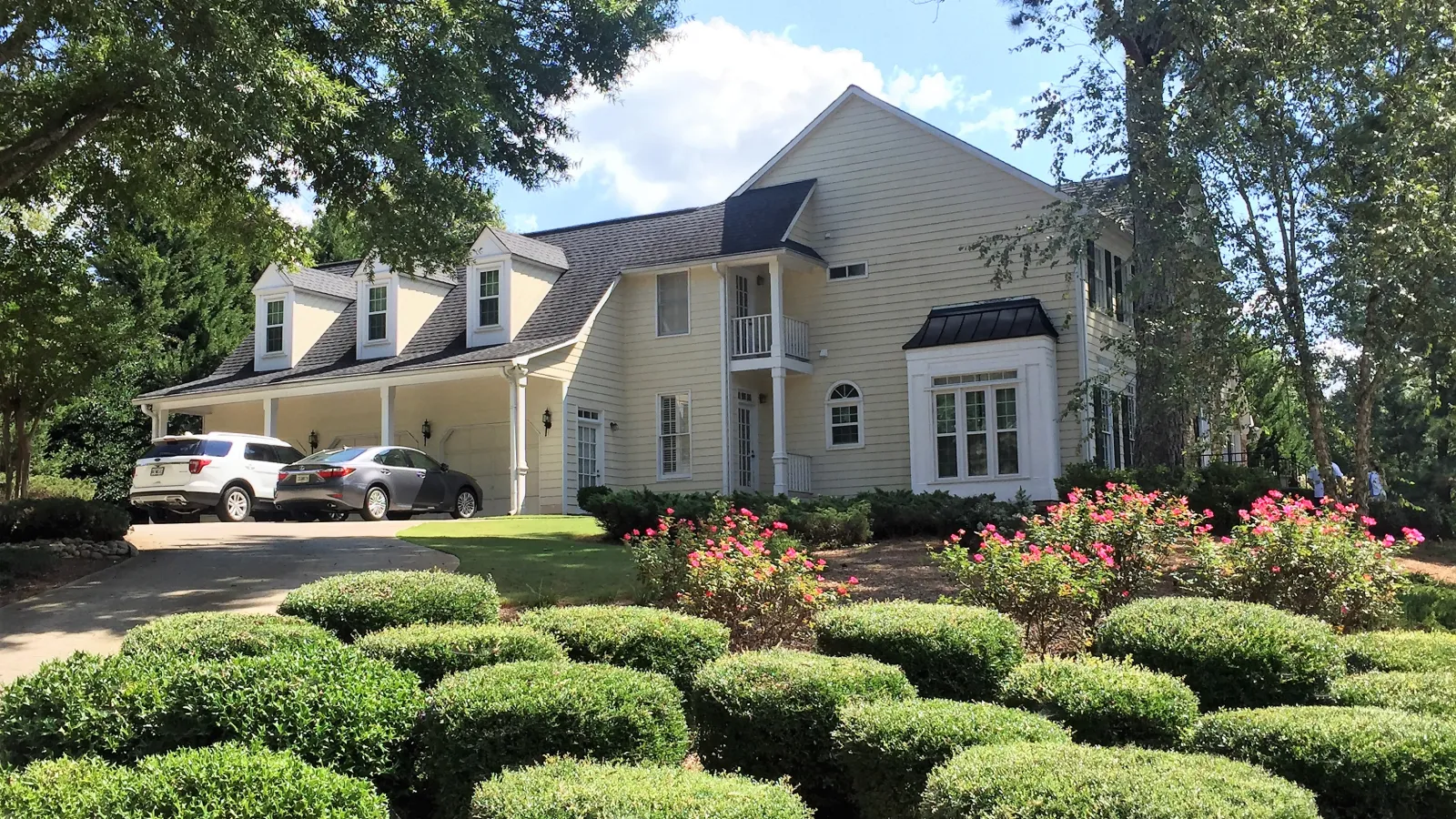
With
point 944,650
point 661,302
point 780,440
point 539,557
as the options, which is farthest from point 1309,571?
point 661,302

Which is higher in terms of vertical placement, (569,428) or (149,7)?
(149,7)

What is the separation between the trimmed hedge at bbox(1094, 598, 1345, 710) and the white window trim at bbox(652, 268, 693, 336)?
60.4 feet

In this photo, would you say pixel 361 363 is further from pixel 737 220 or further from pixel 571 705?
pixel 571 705

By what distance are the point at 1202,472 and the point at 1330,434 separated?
5.69 ft

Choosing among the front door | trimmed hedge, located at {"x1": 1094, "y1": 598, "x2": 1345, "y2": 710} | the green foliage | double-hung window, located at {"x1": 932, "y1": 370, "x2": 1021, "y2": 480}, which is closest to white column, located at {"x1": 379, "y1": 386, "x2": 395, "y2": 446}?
the front door

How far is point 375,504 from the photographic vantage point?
67.5 ft

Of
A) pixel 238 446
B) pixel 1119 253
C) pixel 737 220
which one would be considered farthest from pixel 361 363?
pixel 1119 253

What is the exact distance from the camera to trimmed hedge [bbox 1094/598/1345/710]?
19.3ft

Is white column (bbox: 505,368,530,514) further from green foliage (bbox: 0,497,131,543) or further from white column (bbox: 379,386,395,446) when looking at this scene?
green foliage (bbox: 0,497,131,543)

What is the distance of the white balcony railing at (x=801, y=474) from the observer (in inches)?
902

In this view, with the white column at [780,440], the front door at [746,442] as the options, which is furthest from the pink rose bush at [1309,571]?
the front door at [746,442]

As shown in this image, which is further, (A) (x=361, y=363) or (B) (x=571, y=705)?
(A) (x=361, y=363)

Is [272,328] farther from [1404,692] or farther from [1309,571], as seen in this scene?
[1404,692]

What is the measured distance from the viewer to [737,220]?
24.5 m
